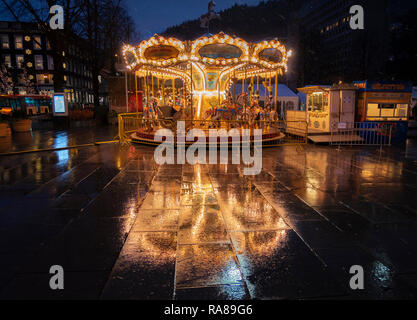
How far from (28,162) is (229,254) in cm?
911

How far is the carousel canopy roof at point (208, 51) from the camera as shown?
42.4ft

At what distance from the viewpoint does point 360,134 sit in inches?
615

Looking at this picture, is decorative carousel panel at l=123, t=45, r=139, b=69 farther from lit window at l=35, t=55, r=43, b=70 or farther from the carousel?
lit window at l=35, t=55, r=43, b=70

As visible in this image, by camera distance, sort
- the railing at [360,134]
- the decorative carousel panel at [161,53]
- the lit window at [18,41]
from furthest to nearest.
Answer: the lit window at [18,41]
the railing at [360,134]
the decorative carousel panel at [161,53]

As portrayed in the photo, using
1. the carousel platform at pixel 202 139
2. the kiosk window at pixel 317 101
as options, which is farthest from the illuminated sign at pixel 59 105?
the kiosk window at pixel 317 101

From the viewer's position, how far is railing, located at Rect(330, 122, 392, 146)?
14.4 meters

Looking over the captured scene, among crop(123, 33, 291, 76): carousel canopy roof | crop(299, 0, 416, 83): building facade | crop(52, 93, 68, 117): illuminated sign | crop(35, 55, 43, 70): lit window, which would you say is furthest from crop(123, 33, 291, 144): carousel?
crop(35, 55, 43, 70): lit window

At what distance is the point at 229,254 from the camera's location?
3826mm

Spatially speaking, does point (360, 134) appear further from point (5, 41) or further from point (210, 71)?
point (5, 41)

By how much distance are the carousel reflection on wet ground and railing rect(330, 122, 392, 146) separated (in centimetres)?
620

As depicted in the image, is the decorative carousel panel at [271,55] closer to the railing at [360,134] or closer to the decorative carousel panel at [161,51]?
the decorative carousel panel at [161,51]

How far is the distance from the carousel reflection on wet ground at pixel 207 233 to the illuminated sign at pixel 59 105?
1570 cm

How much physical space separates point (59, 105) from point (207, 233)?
2210 centimetres
